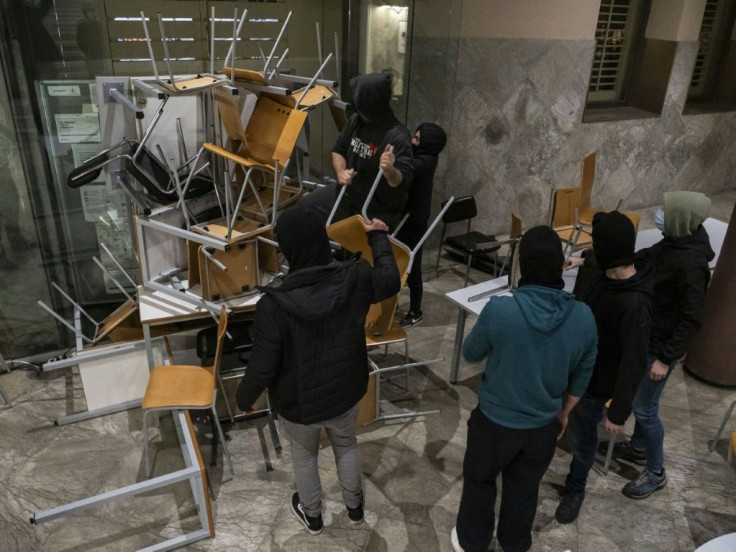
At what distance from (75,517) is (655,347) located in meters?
2.63

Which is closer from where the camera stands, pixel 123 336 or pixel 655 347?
pixel 655 347

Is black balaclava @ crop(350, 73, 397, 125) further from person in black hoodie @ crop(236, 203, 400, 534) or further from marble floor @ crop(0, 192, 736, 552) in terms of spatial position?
marble floor @ crop(0, 192, 736, 552)

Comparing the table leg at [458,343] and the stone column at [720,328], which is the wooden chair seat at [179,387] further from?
the stone column at [720,328]

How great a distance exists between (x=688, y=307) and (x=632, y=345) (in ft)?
1.45

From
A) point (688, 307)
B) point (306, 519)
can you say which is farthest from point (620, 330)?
point (306, 519)

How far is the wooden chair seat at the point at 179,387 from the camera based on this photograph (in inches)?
112

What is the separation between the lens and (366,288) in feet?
7.60

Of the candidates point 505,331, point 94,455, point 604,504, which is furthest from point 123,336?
point 604,504

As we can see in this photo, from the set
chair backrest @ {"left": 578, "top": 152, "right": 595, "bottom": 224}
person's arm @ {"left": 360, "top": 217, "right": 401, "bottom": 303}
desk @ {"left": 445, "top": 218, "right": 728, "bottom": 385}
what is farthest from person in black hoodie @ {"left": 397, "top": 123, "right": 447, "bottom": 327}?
chair backrest @ {"left": 578, "top": 152, "right": 595, "bottom": 224}

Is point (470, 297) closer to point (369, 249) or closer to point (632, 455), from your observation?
point (369, 249)

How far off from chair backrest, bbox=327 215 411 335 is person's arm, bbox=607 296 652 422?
0.96 m

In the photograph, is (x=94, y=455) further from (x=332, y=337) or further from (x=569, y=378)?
(x=569, y=378)

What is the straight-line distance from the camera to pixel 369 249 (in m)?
3.16

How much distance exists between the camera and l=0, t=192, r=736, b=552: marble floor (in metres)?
2.77
